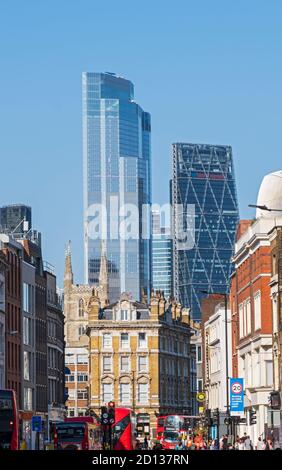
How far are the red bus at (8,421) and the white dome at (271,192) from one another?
2032 inches

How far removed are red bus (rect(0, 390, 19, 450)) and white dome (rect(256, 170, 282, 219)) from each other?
169 ft

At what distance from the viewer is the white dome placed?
104 meters

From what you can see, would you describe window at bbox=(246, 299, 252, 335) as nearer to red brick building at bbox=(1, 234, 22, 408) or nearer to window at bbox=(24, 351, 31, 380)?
red brick building at bbox=(1, 234, 22, 408)

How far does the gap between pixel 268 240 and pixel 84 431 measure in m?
21.5

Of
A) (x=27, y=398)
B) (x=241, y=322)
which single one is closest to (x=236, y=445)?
(x=241, y=322)

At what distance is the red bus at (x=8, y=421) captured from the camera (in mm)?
52469

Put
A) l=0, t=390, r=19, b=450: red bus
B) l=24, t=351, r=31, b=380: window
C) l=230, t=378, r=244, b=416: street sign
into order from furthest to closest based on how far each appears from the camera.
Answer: l=24, t=351, r=31, b=380: window → l=230, t=378, r=244, b=416: street sign → l=0, t=390, r=19, b=450: red bus

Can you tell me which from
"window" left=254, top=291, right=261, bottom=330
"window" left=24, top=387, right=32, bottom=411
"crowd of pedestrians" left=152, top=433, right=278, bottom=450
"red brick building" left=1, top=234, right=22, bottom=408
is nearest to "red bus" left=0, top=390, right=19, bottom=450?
"crowd of pedestrians" left=152, top=433, right=278, bottom=450

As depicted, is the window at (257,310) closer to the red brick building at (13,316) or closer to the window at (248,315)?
the window at (248,315)
